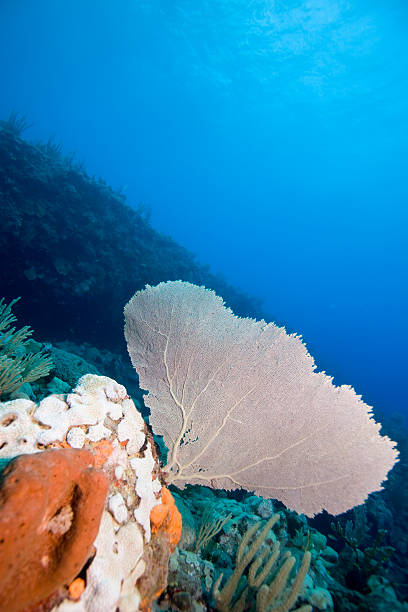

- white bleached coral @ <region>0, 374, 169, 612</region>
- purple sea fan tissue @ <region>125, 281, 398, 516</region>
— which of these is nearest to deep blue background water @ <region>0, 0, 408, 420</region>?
purple sea fan tissue @ <region>125, 281, 398, 516</region>

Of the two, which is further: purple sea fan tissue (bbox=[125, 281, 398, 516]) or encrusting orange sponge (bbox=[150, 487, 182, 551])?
purple sea fan tissue (bbox=[125, 281, 398, 516])

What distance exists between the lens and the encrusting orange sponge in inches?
88.2

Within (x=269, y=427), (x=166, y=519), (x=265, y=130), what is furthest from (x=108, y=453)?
(x=265, y=130)

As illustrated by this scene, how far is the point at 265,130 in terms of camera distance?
224 ft

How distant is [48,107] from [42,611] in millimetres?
124685

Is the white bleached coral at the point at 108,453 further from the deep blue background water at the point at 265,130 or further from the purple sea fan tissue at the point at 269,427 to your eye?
the deep blue background water at the point at 265,130

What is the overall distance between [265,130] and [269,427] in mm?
81015

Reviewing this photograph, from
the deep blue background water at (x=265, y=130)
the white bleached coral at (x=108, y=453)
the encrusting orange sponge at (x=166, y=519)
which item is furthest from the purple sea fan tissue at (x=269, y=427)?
the deep blue background water at (x=265, y=130)

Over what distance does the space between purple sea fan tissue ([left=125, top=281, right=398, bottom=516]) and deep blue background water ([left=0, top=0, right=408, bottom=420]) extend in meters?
15.7

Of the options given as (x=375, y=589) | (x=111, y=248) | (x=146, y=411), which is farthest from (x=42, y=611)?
(x=111, y=248)

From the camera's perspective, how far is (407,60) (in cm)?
3378

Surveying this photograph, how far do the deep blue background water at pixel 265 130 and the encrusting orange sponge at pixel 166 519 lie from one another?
55.1ft

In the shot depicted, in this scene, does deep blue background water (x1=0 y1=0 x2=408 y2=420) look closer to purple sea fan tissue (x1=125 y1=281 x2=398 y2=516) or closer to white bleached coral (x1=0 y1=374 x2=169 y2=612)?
purple sea fan tissue (x1=125 y1=281 x2=398 y2=516)

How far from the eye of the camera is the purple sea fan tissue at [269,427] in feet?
10.2
